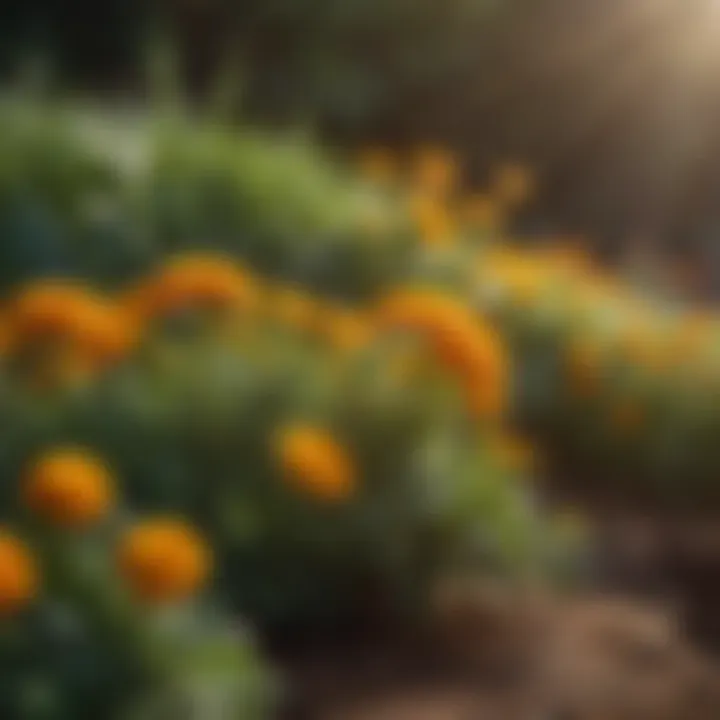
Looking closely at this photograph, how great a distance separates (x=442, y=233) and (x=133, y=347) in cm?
138

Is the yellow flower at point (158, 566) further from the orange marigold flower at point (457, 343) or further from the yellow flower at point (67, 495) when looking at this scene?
the orange marigold flower at point (457, 343)

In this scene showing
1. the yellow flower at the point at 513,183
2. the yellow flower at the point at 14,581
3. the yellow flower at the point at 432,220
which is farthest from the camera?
the yellow flower at the point at 513,183

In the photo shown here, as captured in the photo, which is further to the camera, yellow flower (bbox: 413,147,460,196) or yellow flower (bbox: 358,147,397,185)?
yellow flower (bbox: 358,147,397,185)

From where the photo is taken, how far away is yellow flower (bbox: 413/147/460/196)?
4.18m

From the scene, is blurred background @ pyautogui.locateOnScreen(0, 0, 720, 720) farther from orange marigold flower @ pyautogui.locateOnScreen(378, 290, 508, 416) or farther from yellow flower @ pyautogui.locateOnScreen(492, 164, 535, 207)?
yellow flower @ pyautogui.locateOnScreen(492, 164, 535, 207)

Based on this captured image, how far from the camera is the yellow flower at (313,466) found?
211 centimetres

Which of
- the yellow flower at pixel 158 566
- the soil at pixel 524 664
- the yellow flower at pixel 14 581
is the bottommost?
the yellow flower at pixel 14 581

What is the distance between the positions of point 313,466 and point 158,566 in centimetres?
35

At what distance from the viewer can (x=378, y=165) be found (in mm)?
4875

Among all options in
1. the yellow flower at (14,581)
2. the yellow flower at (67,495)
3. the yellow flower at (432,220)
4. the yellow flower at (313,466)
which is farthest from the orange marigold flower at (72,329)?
the yellow flower at (432,220)

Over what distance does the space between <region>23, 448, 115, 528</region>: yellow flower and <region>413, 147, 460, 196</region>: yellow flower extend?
7.30 ft

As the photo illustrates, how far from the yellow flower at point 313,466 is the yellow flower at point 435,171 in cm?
192

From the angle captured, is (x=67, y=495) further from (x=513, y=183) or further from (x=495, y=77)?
(x=495, y=77)

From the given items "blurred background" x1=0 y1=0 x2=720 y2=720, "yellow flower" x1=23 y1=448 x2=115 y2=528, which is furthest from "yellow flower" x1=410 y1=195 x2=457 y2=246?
"yellow flower" x1=23 y1=448 x2=115 y2=528
